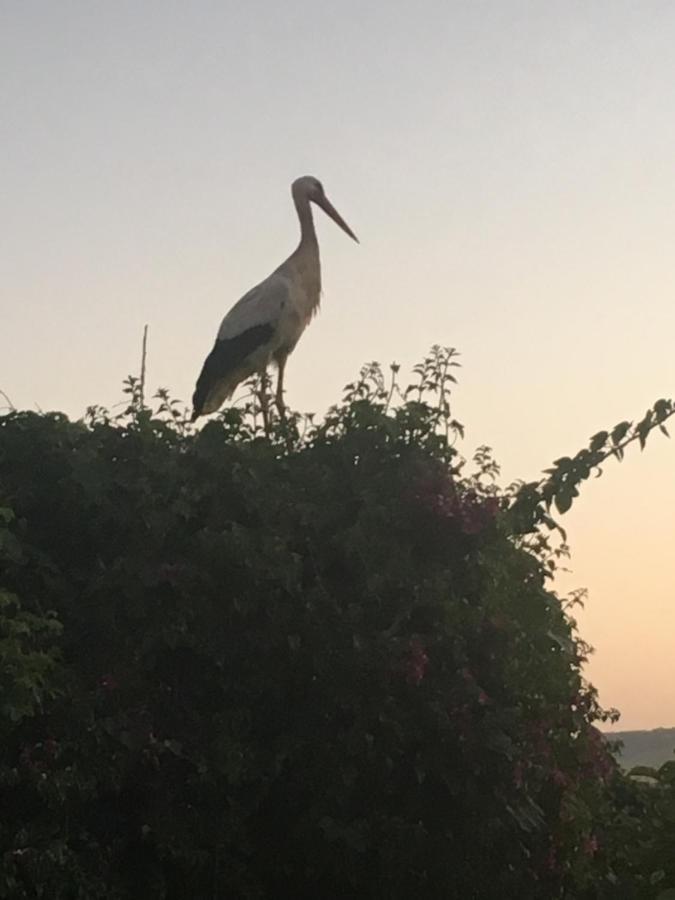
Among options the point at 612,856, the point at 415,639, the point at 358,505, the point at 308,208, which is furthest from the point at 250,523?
the point at 308,208

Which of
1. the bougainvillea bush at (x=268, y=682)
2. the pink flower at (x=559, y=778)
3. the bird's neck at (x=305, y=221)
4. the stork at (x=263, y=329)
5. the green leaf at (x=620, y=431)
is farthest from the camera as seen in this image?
the bird's neck at (x=305, y=221)

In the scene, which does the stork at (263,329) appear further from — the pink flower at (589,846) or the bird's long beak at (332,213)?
the pink flower at (589,846)

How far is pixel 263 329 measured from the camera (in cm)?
1191

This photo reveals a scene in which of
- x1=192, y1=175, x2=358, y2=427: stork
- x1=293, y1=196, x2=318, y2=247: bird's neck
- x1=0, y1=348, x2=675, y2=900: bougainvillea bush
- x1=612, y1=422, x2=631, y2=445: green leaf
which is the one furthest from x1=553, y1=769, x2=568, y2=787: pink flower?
x1=293, y1=196, x2=318, y2=247: bird's neck

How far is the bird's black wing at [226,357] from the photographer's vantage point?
11.9m

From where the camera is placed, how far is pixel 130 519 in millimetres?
6852

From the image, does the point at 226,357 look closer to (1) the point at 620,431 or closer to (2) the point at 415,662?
(1) the point at 620,431

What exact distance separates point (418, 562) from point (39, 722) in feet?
6.31

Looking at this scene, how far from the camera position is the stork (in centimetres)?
1191

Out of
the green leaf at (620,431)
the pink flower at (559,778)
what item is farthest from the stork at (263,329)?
the pink flower at (559,778)

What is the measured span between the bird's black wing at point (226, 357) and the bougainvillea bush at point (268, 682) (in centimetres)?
473

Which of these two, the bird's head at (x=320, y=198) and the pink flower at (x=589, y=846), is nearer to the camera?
the pink flower at (x=589, y=846)

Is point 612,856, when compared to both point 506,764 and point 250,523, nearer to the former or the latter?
point 506,764

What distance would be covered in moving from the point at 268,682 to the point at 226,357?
5.83 m
